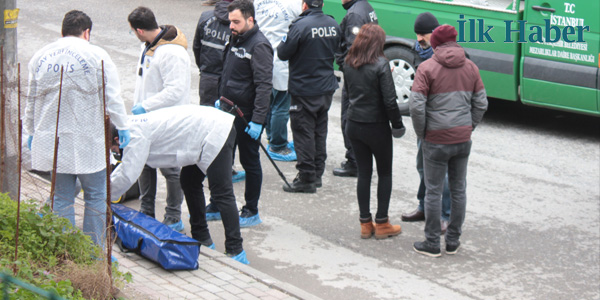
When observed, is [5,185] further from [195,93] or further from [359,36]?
[195,93]

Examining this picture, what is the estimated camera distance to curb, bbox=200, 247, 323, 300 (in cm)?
522

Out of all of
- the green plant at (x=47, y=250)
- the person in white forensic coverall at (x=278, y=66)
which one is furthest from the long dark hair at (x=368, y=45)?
the green plant at (x=47, y=250)

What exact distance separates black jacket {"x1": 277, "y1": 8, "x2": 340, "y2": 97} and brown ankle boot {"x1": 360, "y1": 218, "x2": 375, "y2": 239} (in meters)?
1.44

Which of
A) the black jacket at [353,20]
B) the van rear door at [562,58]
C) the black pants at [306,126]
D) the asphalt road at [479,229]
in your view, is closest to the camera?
the asphalt road at [479,229]

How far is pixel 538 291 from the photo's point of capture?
5.73 metres

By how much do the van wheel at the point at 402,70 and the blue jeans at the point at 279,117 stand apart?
5.95 ft

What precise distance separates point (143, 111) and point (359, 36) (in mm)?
1737

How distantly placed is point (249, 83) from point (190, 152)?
131cm

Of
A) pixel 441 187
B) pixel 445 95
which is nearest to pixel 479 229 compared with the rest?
pixel 441 187

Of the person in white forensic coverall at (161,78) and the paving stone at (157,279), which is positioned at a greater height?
the person in white forensic coverall at (161,78)

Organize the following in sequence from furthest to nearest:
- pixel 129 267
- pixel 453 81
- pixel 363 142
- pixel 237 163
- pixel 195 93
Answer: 1. pixel 195 93
2. pixel 237 163
3. pixel 363 142
4. pixel 453 81
5. pixel 129 267

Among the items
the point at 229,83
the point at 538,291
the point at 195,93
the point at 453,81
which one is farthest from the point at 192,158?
the point at 195,93

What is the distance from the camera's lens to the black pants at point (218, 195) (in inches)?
225

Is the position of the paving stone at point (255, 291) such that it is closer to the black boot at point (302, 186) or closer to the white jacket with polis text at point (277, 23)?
the black boot at point (302, 186)
